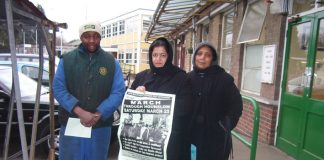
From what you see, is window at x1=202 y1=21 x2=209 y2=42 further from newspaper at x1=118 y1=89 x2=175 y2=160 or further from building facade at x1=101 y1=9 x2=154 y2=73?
building facade at x1=101 y1=9 x2=154 y2=73

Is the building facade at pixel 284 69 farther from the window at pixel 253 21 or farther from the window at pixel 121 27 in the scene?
the window at pixel 121 27

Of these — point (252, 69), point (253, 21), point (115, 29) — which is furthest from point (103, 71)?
point (115, 29)

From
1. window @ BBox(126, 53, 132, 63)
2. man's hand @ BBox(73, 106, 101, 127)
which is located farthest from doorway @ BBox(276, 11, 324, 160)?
window @ BBox(126, 53, 132, 63)

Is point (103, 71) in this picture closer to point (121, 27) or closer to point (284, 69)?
point (284, 69)

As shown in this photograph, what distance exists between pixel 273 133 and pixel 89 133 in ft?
12.1

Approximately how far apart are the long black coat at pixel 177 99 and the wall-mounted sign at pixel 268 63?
345 centimetres

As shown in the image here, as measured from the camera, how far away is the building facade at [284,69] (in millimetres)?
4383

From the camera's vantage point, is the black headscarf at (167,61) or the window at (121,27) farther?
the window at (121,27)

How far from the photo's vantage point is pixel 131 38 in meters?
34.3

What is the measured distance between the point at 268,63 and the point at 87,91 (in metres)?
3.74

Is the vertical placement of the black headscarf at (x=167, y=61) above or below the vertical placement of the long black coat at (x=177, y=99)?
above

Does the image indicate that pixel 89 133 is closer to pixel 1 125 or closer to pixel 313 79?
pixel 1 125

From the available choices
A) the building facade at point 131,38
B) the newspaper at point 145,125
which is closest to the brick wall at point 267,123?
the newspaper at point 145,125

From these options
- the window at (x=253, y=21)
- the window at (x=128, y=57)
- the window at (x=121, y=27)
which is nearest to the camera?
the window at (x=253, y=21)
